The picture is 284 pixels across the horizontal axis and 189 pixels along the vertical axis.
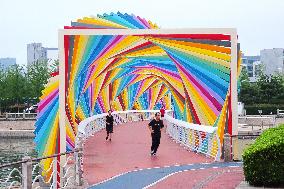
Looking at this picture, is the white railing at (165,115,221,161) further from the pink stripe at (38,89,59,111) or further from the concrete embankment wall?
the concrete embankment wall

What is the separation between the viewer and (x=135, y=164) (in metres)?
17.8

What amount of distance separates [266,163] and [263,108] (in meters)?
54.1

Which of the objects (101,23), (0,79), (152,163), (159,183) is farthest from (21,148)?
(0,79)

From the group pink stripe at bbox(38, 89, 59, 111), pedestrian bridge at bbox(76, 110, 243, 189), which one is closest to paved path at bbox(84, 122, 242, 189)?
pedestrian bridge at bbox(76, 110, 243, 189)

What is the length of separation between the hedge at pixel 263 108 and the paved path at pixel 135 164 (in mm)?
39985

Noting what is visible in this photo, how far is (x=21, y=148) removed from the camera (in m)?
42.8

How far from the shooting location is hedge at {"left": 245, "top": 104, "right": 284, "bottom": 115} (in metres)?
63.9

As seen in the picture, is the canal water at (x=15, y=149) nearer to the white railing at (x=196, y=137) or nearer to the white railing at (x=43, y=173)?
the white railing at (x=196, y=137)

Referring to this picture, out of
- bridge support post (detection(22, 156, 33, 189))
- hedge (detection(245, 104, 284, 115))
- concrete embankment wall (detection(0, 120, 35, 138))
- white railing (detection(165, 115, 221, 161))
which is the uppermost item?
bridge support post (detection(22, 156, 33, 189))

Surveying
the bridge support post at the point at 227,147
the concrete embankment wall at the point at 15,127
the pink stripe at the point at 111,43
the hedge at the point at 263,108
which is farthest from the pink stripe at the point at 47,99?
the hedge at the point at 263,108

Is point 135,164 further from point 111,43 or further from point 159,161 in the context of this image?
point 111,43

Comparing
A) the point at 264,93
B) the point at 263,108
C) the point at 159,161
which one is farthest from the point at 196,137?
the point at 264,93

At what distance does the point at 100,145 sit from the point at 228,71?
684 centimetres

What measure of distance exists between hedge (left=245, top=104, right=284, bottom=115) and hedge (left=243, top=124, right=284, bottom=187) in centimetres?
5331
